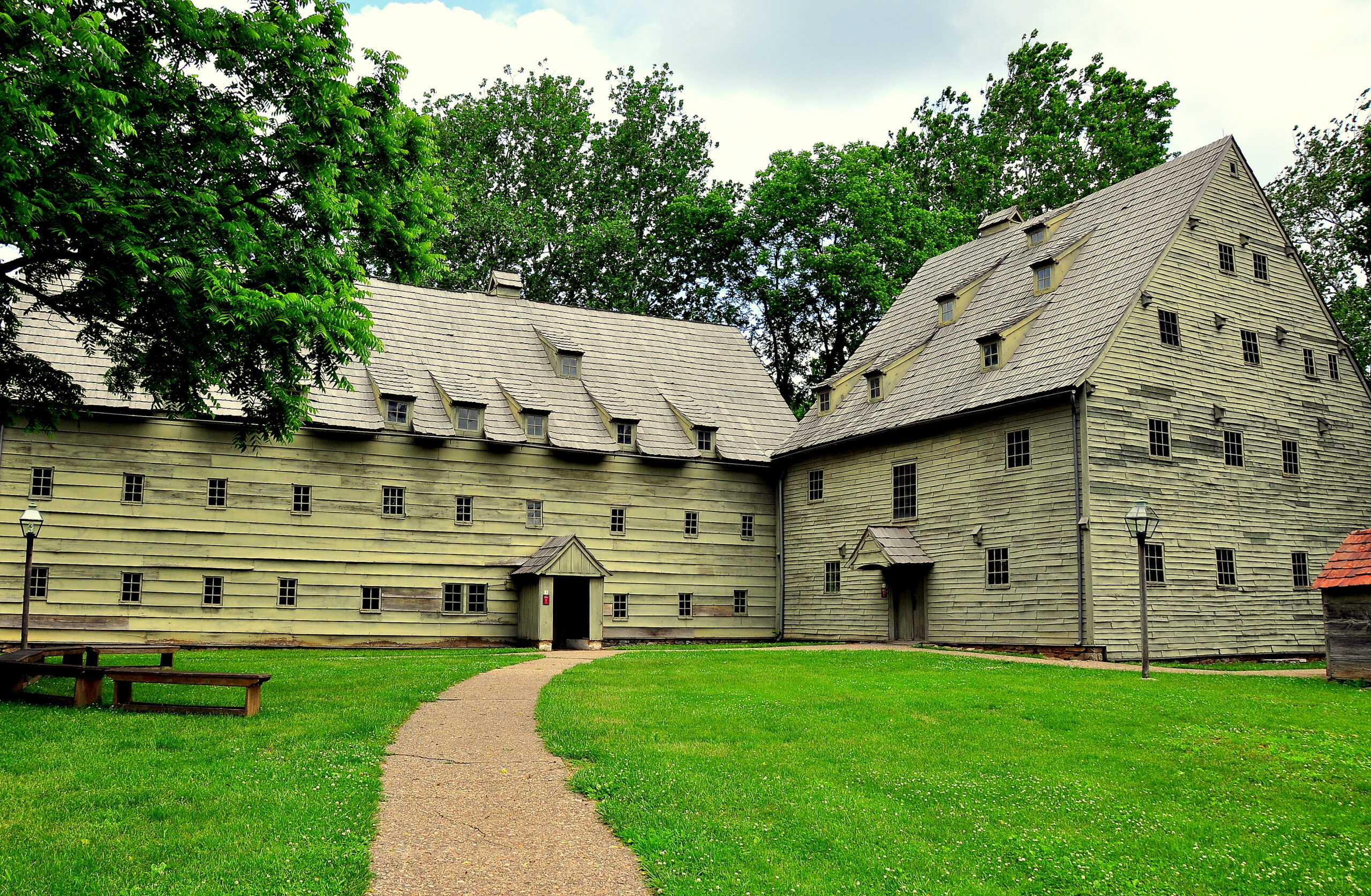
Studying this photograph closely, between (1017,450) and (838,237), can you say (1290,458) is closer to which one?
(1017,450)

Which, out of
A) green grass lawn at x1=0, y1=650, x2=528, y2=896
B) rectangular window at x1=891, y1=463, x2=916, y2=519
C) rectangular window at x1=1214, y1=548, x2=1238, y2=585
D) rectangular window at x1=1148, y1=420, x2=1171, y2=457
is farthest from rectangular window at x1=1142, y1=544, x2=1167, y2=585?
green grass lawn at x1=0, y1=650, x2=528, y2=896

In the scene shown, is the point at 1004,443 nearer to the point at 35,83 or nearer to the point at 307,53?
the point at 307,53

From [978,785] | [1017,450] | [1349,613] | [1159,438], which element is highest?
[1159,438]

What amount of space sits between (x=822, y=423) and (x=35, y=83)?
86.4 ft

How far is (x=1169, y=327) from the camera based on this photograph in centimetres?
2750

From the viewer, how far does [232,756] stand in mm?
10859

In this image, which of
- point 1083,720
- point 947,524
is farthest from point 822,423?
point 1083,720

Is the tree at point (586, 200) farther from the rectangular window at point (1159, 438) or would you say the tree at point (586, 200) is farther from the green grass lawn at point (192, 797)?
the green grass lawn at point (192, 797)

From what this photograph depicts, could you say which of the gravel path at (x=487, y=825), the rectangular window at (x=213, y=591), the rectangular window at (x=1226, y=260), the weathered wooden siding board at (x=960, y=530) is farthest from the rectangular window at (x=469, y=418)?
the rectangular window at (x=1226, y=260)

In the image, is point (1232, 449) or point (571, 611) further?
point (571, 611)

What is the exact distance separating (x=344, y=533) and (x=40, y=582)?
24.7 feet

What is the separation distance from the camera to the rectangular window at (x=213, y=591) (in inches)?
1155

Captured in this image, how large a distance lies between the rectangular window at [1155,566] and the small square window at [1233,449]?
3.55 m

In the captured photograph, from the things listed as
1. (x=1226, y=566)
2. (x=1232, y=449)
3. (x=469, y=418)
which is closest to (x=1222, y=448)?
(x=1232, y=449)
